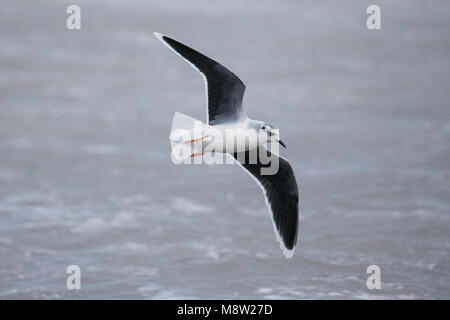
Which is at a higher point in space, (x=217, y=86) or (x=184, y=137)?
(x=217, y=86)

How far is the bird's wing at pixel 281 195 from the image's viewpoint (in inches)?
268

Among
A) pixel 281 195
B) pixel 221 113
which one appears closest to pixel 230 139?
pixel 221 113

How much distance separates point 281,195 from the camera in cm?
688

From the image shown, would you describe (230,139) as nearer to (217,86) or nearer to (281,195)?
(217,86)

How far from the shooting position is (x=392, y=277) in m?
8.12

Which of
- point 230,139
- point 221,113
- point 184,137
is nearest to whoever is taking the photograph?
point 184,137

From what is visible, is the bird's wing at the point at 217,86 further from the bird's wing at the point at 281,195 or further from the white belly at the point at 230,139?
the bird's wing at the point at 281,195

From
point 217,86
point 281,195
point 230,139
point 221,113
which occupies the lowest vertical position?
point 281,195

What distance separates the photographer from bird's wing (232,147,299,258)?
6.81m

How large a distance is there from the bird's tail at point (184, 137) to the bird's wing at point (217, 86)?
34 centimetres

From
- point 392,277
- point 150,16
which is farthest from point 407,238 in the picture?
point 150,16

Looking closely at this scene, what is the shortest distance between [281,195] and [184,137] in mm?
1328

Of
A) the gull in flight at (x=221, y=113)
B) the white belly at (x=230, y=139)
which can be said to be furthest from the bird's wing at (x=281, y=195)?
the white belly at (x=230, y=139)

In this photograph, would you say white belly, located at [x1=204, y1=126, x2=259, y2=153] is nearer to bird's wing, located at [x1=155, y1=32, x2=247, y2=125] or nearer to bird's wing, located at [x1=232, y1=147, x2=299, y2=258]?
bird's wing, located at [x1=155, y1=32, x2=247, y2=125]
